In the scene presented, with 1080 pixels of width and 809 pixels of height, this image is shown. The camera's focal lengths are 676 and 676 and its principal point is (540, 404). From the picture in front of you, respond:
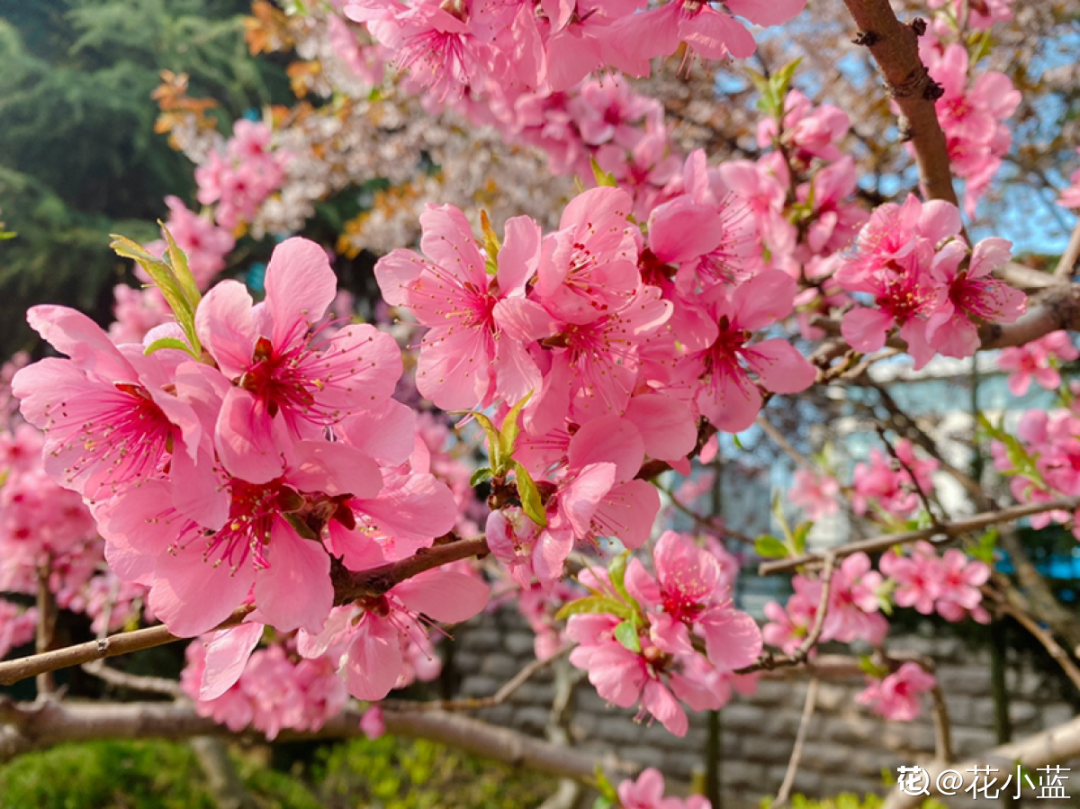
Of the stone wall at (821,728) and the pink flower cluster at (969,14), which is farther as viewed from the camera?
the stone wall at (821,728)

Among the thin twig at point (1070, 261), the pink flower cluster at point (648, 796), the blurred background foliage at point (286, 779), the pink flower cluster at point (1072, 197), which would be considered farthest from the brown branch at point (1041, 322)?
the blurred background foliage at point (286, 779)

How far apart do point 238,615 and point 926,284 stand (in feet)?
2.56

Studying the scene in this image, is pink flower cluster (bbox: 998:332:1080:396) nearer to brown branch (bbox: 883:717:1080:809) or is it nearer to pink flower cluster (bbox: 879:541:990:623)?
pink flower cluster (bbox: 879:541:990:623)

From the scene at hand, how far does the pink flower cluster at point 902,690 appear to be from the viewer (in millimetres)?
1800

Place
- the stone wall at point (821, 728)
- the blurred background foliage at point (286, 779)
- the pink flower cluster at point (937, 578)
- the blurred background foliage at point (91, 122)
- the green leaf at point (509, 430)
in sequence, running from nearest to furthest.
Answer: the green leaf at point (509, 430)
the pink flower cluster at point (937, 578)
the stone wall at point (821, 728)
the blurred background foliage at point (286, 779)
the blurred background foliage at point (91, 122)

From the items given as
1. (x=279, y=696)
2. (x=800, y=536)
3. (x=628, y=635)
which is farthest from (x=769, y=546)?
(x=279, y=696)

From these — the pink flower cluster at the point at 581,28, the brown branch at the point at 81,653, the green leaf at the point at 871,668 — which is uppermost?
the pink flower cluster at the point at 581,28

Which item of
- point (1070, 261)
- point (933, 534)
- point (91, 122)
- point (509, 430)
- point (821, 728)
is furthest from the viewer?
point (91, 122)

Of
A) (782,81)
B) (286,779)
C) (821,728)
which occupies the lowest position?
(286,779)

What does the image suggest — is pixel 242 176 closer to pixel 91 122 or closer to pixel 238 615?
pixel 238 615

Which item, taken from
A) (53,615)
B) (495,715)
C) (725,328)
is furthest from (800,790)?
(725,328)

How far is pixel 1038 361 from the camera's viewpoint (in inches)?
70.4

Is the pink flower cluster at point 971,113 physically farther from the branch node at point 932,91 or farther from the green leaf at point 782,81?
the branch node at point 932,91

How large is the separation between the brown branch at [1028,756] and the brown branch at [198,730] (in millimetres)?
759
